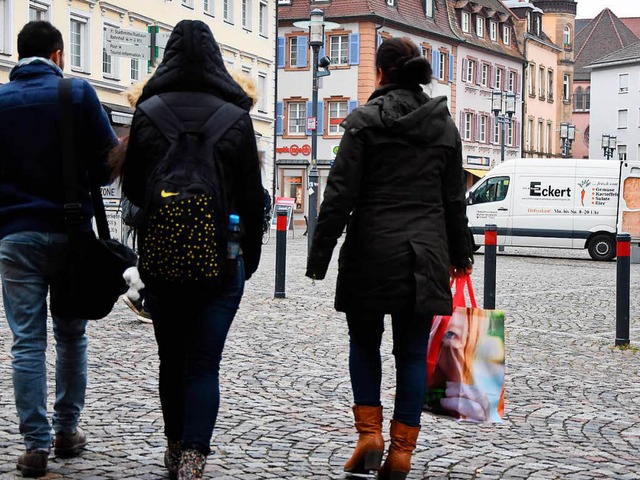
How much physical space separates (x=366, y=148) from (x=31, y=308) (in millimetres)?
1533

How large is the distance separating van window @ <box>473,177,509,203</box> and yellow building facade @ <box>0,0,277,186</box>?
684cm

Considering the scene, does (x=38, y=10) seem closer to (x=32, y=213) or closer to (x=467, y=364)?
(x=32, y=213)

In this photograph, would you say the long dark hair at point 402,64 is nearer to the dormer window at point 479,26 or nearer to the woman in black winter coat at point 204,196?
the woman in black winter coat at point 204,196

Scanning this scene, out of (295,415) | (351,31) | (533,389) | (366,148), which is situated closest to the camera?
(366,148)

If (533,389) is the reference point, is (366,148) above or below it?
above

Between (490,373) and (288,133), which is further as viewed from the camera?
(288,133)

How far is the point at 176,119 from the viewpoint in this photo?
4.48 metres

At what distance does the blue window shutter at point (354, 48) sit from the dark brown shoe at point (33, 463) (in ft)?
169

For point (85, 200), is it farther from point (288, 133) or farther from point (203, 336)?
point (288, 133)

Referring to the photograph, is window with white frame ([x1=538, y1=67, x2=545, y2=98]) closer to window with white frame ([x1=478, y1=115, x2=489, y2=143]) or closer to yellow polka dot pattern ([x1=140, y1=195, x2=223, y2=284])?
window with white frame ([x1=478, y1=115, x2=489, y2=143])

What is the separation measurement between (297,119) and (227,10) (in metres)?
13.6

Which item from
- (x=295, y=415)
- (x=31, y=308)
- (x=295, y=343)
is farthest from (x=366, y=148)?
(x=295, y=343)

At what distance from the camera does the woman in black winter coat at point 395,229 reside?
16.0ft

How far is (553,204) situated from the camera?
93.0 ft
